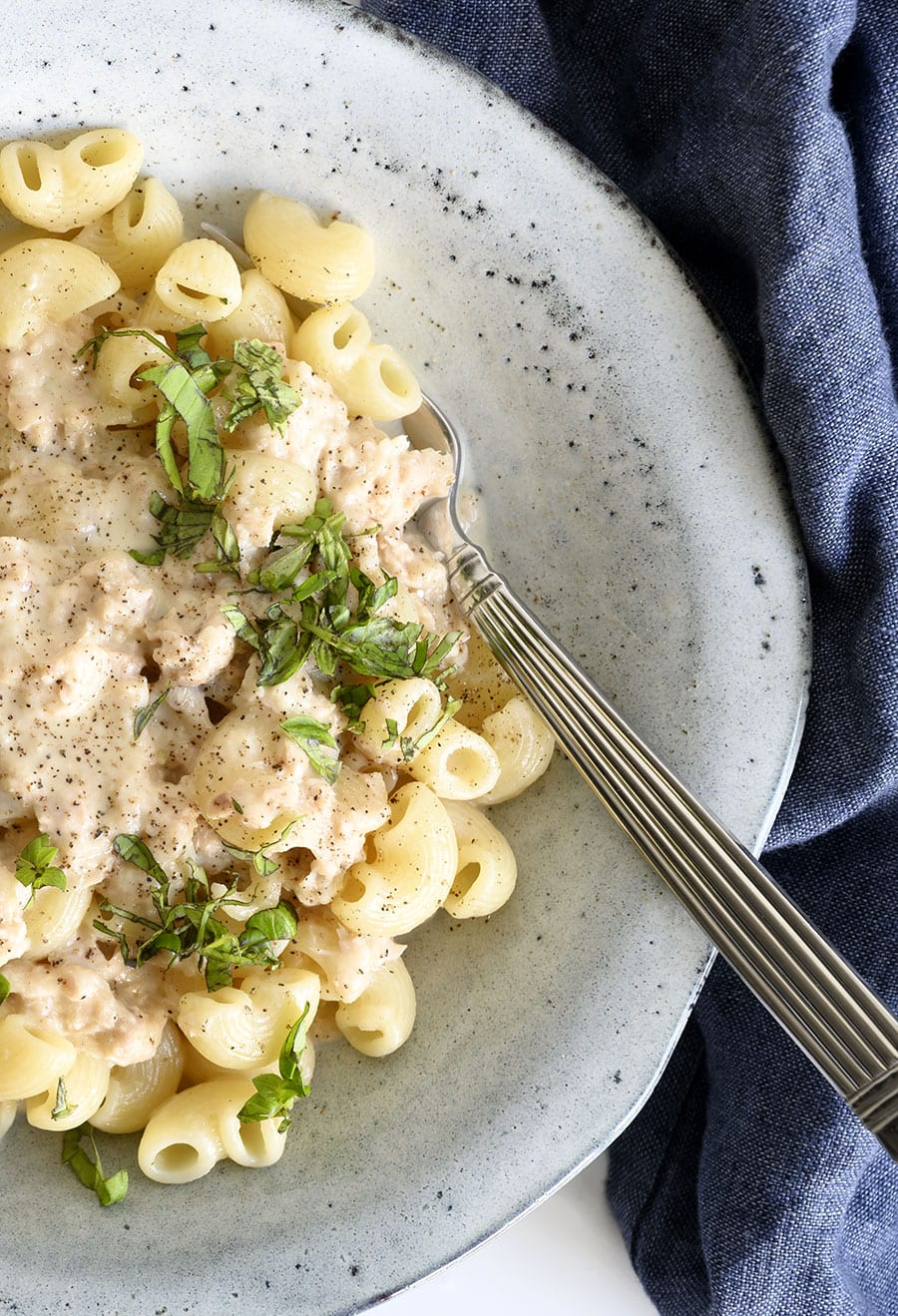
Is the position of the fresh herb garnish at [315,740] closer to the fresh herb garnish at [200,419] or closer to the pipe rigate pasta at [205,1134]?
the fresh herb garnish at [200,419]

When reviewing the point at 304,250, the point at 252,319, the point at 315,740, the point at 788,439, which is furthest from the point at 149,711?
the point at 788,439

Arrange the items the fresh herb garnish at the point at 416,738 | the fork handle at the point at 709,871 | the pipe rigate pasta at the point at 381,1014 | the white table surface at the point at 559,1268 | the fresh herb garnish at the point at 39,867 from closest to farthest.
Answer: the fork handle at the point at 709,871 → the fresh herb garnish at the point at 39,867 → the fresh herb garnish at the point at 416,738 → the pipe rigate pasta at the point at 381,1014 → the white table surface at the point at 559,1268

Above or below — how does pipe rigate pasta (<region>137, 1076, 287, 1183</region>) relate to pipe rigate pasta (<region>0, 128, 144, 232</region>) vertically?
below

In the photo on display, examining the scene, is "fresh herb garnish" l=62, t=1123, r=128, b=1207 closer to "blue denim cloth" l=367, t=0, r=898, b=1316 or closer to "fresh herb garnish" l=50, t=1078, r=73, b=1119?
"fresh herb garnish" l=50, t=1078, r=73, b=1119

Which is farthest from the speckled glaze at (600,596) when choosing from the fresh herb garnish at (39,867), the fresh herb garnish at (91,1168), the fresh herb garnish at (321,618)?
the fresh herb garnish at (39,867)

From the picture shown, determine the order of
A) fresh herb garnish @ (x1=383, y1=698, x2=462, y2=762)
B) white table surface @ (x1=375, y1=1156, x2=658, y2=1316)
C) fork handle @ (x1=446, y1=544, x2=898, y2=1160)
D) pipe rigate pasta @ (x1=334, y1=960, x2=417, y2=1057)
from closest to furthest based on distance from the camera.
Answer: fork handle @ (x1=446, y1=544, x2=898, y2=1160), fresh herb garnish @ (x1=383, y1=698, x2=462, y2=762), pipe rigate pasta @ (x1=334, y1=960, x2=417, y2=1057), white table surface @ (x1=375, y1=1156, x2=658, y2=1316)

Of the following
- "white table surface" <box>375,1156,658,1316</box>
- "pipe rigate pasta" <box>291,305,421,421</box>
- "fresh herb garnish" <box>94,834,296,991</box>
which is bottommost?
"white table surface" <box>375,1156,658,1316</box>

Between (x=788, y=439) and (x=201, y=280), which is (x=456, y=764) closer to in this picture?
(x=788, y=439)

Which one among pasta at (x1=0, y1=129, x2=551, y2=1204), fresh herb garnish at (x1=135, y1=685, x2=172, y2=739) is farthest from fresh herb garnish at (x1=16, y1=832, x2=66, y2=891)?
fresh herb garnish at (x1=135, y1=685, x2=172, y2=739)
